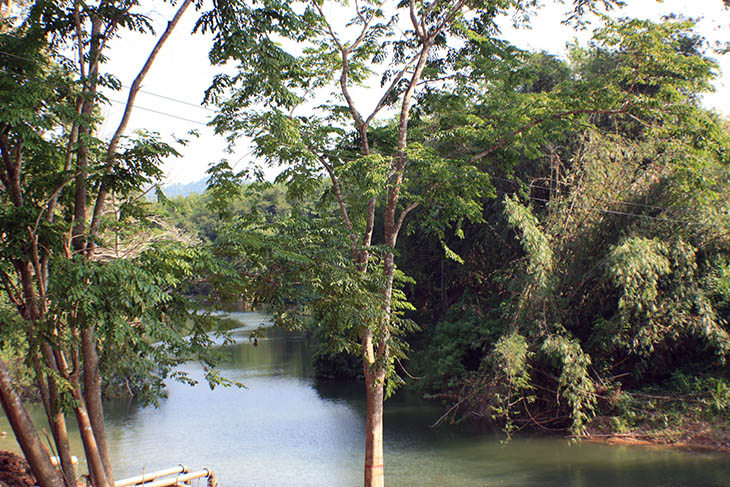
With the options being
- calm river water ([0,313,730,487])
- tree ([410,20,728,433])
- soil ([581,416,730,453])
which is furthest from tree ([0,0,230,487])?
soil ([581,416,730,453])

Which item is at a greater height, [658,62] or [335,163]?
[658,62]

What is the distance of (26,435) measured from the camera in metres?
5.00

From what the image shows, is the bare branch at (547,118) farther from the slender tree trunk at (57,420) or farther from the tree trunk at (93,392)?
the slender tree trunk at (57,420)

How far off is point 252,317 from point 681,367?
31.1 m

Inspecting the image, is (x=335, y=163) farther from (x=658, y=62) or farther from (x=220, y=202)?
(x=658, y=62)

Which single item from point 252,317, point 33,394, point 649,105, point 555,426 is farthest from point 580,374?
point 252,317

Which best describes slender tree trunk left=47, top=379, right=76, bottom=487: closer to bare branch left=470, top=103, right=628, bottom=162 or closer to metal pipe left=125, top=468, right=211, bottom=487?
metal pipe left=125, top=468, right=211, bottom=487

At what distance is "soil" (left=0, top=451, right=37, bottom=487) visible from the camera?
8.21 meters

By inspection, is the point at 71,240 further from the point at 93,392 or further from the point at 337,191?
the point at 337,191

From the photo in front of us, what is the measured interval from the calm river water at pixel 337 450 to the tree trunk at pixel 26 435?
5561mm

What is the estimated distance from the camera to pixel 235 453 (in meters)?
12.3

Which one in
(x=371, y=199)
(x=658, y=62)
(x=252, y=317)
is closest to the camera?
(x=658, y=62)

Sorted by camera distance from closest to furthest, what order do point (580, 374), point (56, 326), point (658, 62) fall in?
point (56, 326) < point (658, 62) < point (580, 374)

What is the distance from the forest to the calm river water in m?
0.87
